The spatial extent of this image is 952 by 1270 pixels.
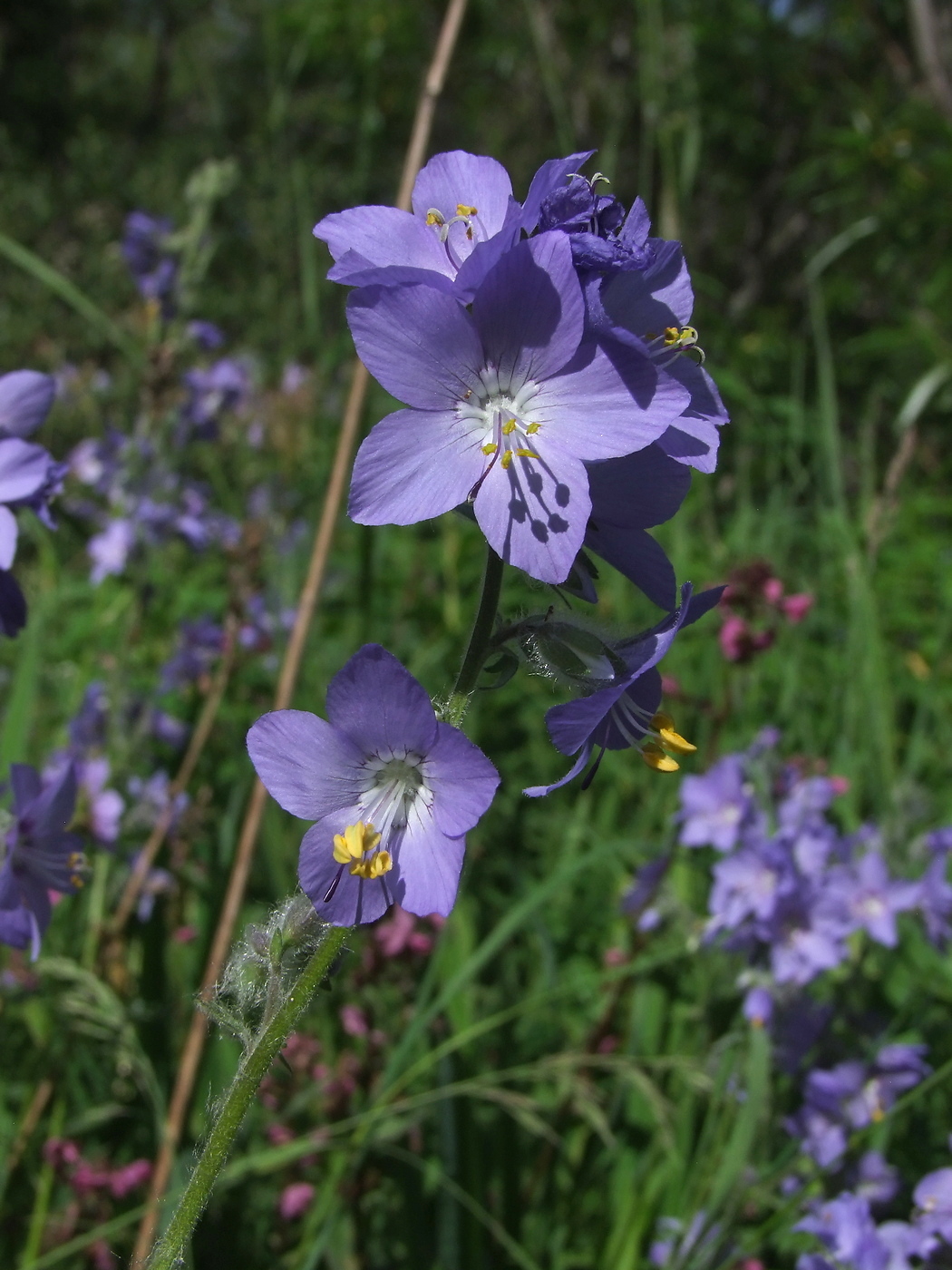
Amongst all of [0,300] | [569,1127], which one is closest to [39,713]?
[569,1127]

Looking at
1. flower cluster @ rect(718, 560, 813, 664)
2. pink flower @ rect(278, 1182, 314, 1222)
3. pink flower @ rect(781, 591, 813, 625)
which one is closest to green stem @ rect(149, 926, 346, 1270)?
pink flower @ rect(278, 1182, 314, 1222)

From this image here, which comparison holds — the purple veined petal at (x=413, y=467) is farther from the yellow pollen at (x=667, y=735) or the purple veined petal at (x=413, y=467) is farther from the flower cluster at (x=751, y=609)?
the flower cluster at (x=751, y=609)

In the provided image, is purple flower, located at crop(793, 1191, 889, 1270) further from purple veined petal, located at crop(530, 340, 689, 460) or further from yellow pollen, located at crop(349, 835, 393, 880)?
purple veined petal, located at crop(530, 340, 689, 460)

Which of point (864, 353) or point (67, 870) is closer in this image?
point (67, 870)

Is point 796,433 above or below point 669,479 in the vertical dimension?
above

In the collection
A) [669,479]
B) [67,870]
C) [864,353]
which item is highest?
[864,353]

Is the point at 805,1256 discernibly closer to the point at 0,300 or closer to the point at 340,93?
the point at 340,93

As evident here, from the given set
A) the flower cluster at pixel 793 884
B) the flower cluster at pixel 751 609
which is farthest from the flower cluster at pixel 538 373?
the flower cluster at pixel 751 609
